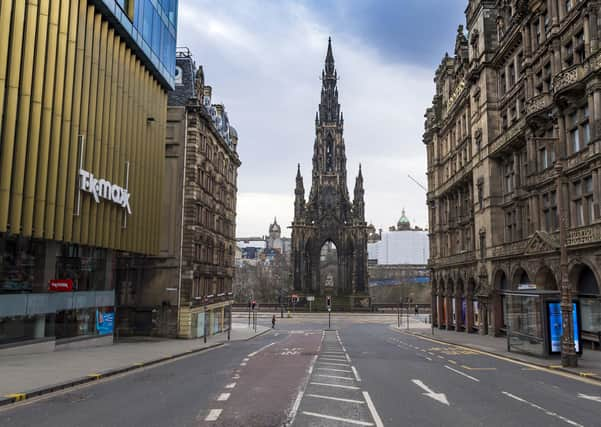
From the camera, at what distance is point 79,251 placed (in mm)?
29906

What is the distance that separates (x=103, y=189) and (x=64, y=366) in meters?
12.1

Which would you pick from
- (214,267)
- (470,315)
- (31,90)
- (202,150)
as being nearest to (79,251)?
(31,90)

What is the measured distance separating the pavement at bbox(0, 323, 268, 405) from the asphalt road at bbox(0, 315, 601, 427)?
25.1 inches

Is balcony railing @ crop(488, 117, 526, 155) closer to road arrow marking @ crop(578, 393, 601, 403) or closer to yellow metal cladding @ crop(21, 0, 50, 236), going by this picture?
road arrow marking @ crop(578, 393, 601, 403)

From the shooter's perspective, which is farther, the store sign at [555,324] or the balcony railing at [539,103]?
the balcony railing at [539,103]

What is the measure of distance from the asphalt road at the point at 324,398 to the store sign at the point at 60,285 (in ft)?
28.4

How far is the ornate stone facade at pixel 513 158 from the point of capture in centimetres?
2781

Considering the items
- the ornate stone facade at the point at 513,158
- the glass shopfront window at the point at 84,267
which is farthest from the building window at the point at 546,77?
the glass shopfront window at the point at 84,267

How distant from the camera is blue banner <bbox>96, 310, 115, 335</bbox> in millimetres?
31609

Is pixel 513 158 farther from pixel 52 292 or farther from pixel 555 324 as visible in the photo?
pixel 52 292

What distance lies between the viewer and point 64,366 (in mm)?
20297

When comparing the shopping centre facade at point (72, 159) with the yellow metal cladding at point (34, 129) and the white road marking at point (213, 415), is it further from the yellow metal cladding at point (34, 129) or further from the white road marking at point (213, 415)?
the white road marking at point (213, 415)

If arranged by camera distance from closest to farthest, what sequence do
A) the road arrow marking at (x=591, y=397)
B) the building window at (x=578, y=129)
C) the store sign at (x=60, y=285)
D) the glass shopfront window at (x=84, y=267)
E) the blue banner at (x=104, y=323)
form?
the road arrow marking at (x=591, y=397) → the store sign at (x=60, y=285) → the building window at (x=578, y=129) → the glass shopfront window at (x=84, y=267) → the blue banner at (x=104, y=323)

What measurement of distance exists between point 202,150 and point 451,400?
34.4 metres
